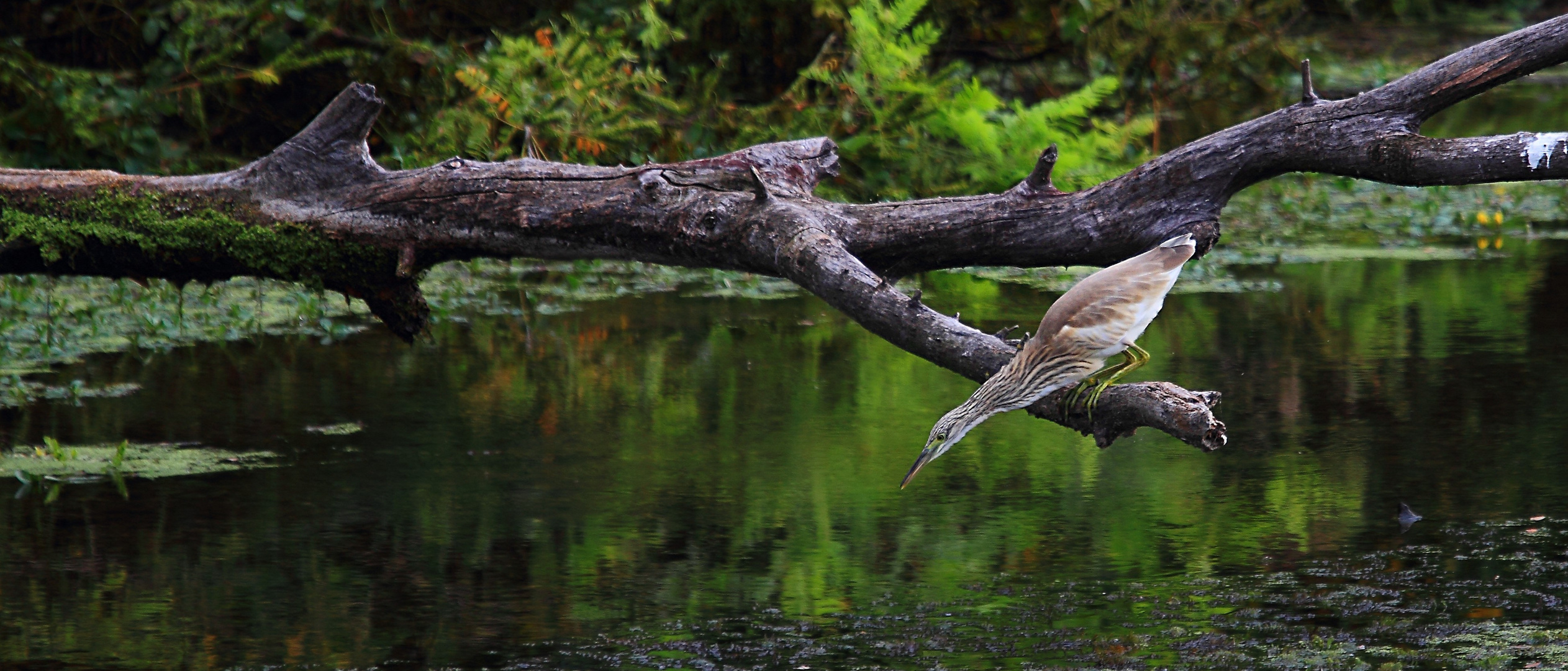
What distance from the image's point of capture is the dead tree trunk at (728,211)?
4137 millimetres

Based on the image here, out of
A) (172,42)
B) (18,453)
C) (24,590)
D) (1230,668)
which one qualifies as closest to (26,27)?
(172,42)

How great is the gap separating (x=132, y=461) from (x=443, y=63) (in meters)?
4.26

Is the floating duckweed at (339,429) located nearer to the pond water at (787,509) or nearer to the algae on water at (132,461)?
the pond water at (787,509)

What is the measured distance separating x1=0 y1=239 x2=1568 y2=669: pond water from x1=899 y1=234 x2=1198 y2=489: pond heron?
0.50 meters

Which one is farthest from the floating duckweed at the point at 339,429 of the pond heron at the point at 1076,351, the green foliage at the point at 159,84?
the green foliage at the point at 159,84

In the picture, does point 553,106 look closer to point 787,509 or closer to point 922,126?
point 922,126

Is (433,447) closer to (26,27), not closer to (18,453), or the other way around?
Result: (18,453)

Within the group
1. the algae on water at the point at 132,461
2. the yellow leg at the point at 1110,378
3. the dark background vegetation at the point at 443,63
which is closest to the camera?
the yellow leg at the point at 1110,378

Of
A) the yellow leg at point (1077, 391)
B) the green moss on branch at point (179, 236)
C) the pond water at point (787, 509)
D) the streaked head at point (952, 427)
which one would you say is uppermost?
the green moss on branch at point (179, 236)

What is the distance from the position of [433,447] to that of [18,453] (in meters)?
1.23

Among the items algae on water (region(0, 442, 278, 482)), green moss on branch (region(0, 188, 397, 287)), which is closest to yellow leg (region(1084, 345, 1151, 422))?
green moss on branch (region(0, 188, 397, 287))

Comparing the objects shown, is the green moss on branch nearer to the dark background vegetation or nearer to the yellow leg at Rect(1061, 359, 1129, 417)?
the yellow leg at Rect(1061, 359, 1129, 417)

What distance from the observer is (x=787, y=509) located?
15.5 ft

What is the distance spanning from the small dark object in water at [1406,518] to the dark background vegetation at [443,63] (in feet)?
13.6
